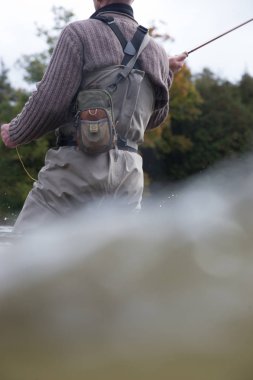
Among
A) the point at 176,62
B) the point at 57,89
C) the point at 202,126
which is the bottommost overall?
the point at 202,126

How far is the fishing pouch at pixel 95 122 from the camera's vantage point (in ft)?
11.5

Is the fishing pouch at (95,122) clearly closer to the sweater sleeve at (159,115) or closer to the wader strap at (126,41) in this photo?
the wader strap at (126,41)

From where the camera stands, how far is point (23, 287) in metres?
1.41

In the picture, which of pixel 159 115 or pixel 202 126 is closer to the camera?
pixel 159 115

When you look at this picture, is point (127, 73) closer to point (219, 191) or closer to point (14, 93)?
point (219, 191)

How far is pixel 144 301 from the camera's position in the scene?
1295mm

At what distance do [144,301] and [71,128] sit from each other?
239cm

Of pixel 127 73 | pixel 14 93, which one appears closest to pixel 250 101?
pixel 14 93

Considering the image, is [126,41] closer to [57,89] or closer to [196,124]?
[57,89]

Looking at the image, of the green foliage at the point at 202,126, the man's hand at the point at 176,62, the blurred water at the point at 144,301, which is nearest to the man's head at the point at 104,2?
the man's hand at the point at 176,62

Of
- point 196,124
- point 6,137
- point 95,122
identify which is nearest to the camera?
point 95,122

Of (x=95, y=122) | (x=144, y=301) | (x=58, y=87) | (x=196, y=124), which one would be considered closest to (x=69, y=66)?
(x=58, y=87)

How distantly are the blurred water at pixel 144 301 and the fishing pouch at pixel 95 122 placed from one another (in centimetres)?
203

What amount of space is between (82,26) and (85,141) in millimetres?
407
